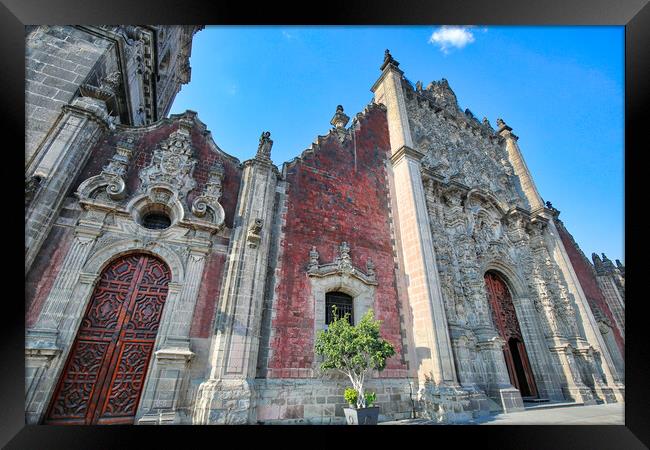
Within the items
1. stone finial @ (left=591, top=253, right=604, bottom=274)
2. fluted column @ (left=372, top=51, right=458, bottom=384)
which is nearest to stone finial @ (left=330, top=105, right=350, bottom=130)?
fluted column @ (left=372, top=51, right=458, bottom=384)

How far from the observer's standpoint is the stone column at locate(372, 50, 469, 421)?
758 cm

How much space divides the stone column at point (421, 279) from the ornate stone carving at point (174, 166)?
291 inches

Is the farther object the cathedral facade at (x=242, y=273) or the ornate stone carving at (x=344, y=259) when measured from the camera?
the ornate stone carving at (x=344, y=259)

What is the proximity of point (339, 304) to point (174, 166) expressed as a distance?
604 cm

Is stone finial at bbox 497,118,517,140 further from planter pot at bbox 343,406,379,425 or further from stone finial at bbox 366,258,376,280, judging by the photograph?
planter pot at bbox 343,406,379,425

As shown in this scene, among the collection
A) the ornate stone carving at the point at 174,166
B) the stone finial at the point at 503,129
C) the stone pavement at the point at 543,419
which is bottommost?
the stone pavement at the point at 543,419

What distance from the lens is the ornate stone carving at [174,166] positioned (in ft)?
24.0

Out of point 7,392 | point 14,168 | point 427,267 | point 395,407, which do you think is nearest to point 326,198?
point 427,267

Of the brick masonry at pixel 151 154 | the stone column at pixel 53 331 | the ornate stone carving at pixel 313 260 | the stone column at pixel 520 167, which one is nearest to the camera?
the stone column at pixel 53 331

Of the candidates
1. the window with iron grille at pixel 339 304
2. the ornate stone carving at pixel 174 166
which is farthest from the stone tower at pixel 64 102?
Result: the window with iron grille at pixel 339 304

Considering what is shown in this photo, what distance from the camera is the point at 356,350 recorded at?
6484 millimetres

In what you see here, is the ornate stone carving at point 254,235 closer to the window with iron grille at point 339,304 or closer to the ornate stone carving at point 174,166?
the ornate stone carving at point 174,166
